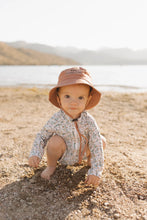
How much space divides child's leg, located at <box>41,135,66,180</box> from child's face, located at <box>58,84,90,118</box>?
309mm

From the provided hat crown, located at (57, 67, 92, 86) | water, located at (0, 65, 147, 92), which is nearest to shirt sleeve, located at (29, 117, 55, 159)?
hat crown, located at (57, 67, 92, 86)

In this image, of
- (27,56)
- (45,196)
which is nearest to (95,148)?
(45,196)

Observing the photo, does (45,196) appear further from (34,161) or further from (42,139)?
(42,139)

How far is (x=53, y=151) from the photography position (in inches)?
89.1

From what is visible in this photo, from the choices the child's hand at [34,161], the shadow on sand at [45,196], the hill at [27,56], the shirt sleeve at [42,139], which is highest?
the hill at [27,56]

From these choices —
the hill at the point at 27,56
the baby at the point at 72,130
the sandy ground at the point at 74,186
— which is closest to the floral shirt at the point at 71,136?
the baby at the point at 72,130

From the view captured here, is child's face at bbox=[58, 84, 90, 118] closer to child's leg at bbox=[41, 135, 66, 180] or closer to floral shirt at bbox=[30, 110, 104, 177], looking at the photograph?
floral shirt at bbox=[30, 110, 104, 177]

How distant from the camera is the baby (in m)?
2.17

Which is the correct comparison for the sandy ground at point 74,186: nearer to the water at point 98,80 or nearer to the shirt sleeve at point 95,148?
the shirt sleeve at point 95,148

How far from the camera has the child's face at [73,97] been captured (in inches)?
85.0

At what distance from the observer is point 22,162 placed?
283 cm

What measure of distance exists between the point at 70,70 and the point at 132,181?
1.33 metres

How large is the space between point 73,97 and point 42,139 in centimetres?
57

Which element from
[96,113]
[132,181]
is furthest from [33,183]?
[96,113]
